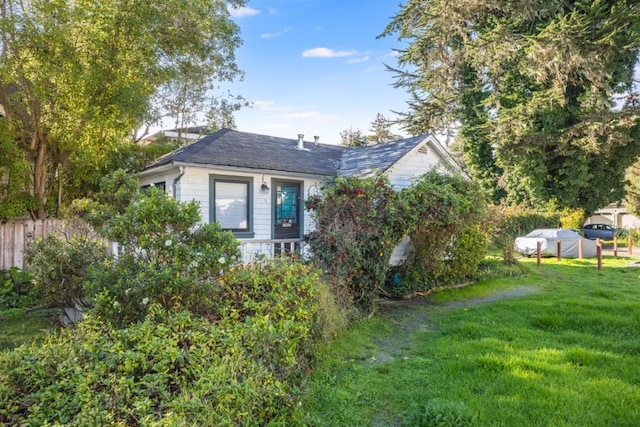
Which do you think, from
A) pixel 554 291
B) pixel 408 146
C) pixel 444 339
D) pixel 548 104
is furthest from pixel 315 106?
pixel 444 339

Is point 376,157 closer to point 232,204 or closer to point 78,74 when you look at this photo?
point 232,204

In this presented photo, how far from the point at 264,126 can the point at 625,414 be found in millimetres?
20063

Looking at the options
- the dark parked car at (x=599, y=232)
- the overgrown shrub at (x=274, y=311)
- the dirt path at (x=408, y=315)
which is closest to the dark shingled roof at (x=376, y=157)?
the dirt path at (x=408, y=315)

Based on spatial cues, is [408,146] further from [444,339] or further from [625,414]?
[625,414]

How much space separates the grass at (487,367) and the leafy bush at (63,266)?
3.54m

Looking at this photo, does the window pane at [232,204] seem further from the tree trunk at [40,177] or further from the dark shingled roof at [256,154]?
the tree trunk at [40,177]

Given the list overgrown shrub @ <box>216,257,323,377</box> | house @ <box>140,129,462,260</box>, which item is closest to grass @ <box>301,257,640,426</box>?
overgrown shrub @ <box>216,257,323,377</box>

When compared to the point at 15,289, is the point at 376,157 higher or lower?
higher

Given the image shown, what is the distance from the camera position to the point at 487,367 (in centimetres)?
420

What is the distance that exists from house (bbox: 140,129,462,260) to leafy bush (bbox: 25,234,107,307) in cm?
323

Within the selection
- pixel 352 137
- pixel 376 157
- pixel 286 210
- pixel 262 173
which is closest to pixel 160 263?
pixel 262 173

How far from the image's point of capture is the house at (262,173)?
9312 mm

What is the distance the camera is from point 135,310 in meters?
3.60

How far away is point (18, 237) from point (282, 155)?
6.80 metres
